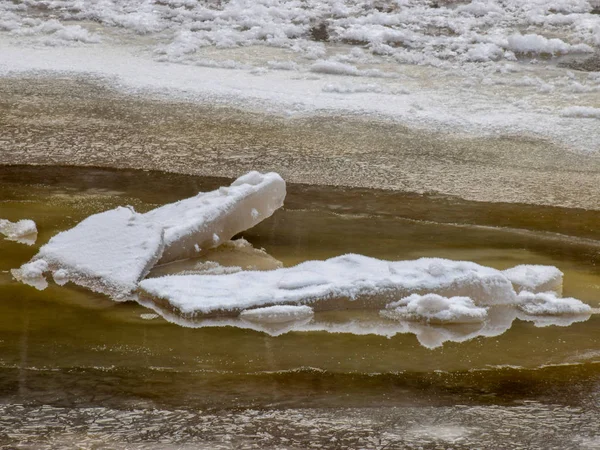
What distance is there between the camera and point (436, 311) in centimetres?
411

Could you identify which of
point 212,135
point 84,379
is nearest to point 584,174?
point 212,135

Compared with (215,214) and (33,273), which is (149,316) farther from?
(215,214)

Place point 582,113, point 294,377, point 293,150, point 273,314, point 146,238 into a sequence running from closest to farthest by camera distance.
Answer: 1. point 294,377
2. point 273,314
3. point 146,238
4. point 293,150
5. point 582,113

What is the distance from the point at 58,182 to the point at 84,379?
7.96 ft

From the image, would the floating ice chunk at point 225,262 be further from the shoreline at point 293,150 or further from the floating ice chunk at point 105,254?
the shoreline at point 293,150

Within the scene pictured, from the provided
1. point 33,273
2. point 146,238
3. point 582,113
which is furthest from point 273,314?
point 582,113

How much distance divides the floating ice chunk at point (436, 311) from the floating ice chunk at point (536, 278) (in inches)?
14.6

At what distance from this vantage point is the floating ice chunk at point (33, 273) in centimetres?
443

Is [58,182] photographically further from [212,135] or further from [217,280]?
[217,280]

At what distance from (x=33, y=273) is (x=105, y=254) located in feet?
1.05

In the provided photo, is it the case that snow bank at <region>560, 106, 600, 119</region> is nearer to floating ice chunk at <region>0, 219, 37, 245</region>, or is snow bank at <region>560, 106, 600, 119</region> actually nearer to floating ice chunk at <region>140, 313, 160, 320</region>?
floating ice chunk at <region>0, 219, 37, 245</region>

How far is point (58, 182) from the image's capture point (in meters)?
5.79

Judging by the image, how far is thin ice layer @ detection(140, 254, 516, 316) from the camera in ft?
13.6

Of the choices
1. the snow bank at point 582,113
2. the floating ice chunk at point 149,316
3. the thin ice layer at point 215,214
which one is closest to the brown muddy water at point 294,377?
the floating ice chunk at point 149,316
